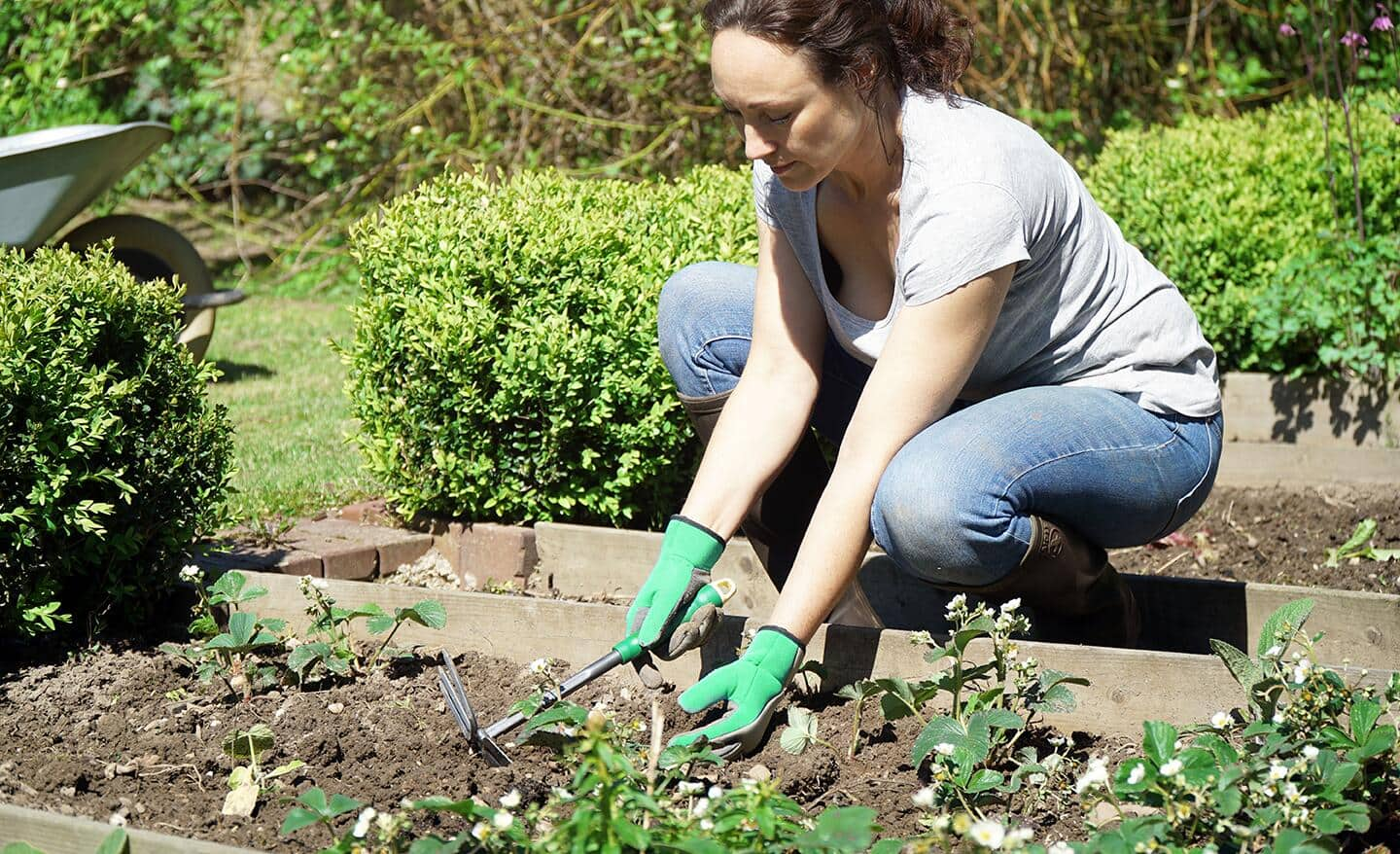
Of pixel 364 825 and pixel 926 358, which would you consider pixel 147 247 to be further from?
pixel 364 825

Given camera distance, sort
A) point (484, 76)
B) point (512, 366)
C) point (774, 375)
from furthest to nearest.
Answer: point (484, 76), point (512, 366), point (774, 375)

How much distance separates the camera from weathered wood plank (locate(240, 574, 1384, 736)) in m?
2.29

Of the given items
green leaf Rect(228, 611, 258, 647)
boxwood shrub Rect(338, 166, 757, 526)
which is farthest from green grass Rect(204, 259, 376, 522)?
green leaf Rect(228, 611, 258, 647)

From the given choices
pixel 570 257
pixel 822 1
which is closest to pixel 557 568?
pixel 570 257

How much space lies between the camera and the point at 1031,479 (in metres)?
2.38

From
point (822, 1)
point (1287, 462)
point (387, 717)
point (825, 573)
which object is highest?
point (822, 1)

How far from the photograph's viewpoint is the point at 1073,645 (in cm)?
238

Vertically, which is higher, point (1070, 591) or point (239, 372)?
point (1070, 591)

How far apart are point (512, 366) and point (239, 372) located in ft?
9.37

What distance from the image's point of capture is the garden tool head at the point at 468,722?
2.25 meters

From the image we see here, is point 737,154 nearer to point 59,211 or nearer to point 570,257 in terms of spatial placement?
point 59,211

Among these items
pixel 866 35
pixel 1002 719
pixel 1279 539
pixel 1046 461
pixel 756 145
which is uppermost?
pixel 866 35

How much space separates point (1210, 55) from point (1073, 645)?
5.69 metres

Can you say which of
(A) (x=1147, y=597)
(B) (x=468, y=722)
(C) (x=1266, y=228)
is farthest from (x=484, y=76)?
(B) (x=468, y=722)
